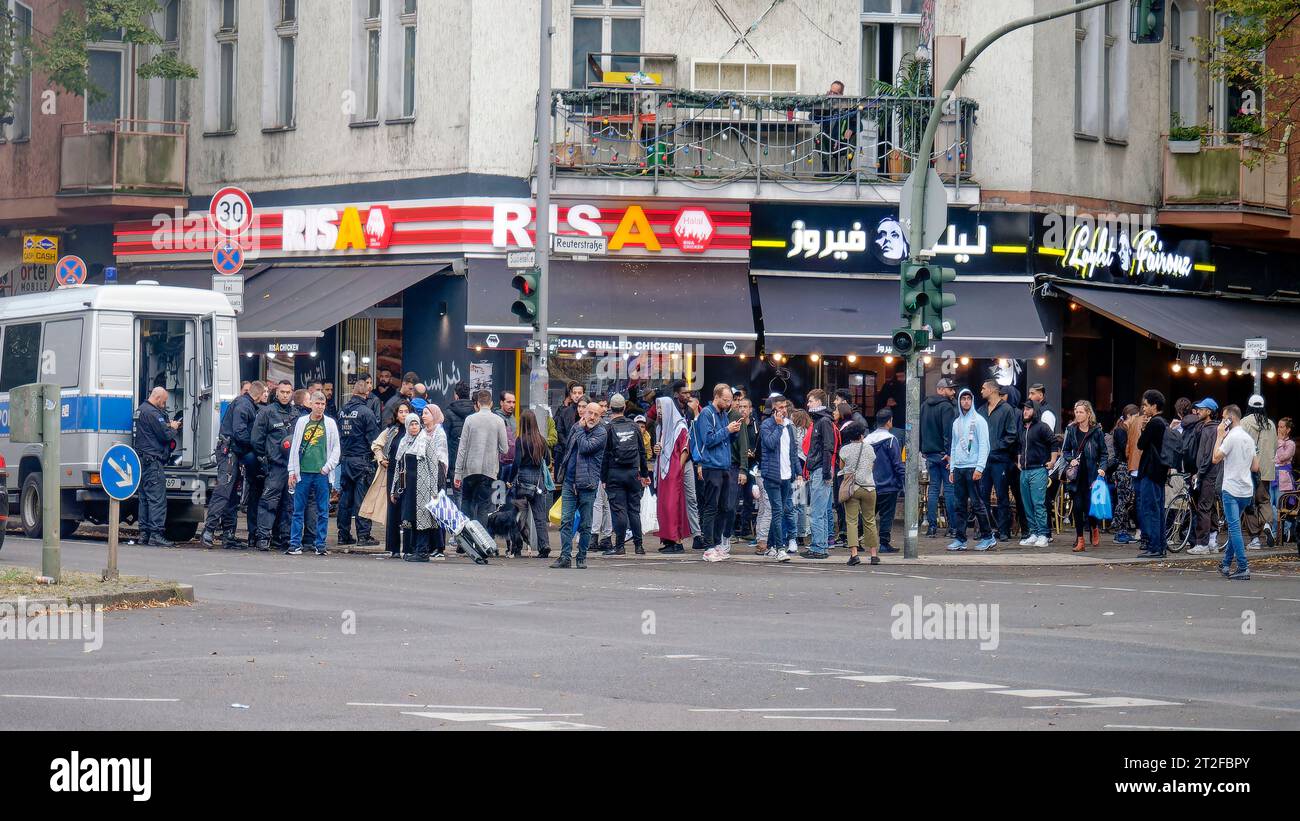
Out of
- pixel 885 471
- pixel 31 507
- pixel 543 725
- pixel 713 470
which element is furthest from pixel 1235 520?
pixel 31 507

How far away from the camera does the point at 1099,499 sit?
24.0m

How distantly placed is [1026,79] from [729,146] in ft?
15.6

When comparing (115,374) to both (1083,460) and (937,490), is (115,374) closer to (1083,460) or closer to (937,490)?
(937,490)

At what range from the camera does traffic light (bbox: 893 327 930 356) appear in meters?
21.9

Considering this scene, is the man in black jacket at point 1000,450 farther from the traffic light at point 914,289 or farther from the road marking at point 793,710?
the road marking at point 793,710

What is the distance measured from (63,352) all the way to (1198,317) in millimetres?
17952

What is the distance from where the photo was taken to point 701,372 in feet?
96.2

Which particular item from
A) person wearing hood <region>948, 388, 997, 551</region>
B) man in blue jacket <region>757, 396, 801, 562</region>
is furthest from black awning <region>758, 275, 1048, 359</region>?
man in blue jacket <region>757, 396, 801, 562</region>

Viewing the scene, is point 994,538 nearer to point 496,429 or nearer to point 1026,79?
point 496,429

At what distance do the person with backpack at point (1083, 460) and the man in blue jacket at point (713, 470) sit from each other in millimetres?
4628

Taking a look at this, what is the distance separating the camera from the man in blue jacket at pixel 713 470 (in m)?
21.9

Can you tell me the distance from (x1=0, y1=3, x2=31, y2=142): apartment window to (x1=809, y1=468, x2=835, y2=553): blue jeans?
17486mm

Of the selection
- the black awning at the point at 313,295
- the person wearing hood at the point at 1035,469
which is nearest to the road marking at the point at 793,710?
the person wearing hood at the point at 1035,469
